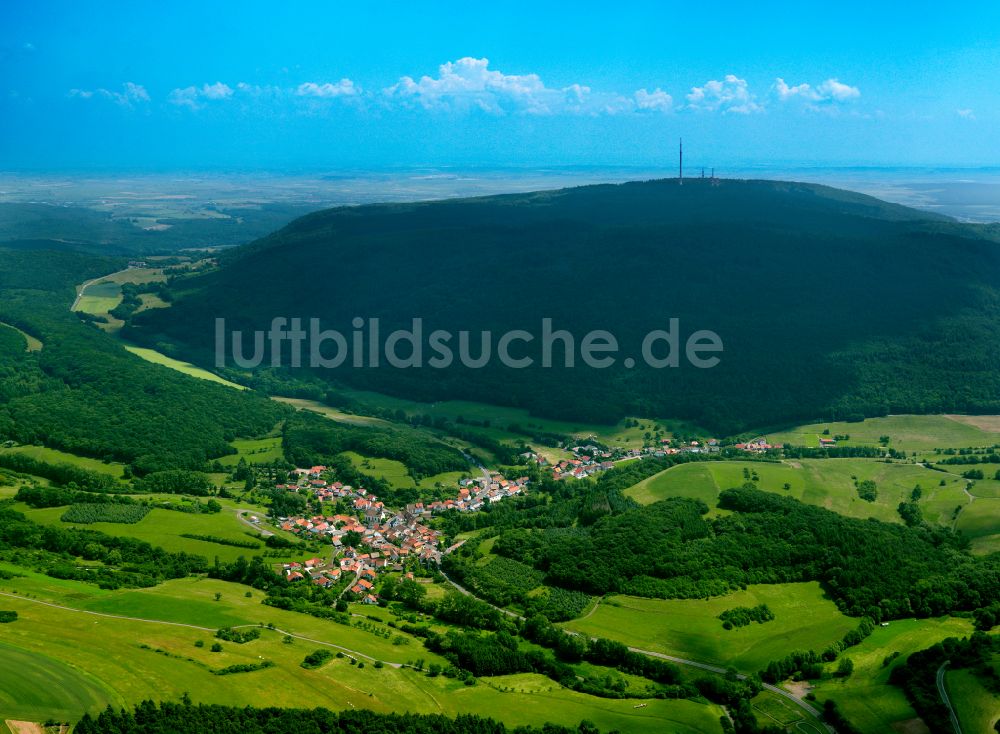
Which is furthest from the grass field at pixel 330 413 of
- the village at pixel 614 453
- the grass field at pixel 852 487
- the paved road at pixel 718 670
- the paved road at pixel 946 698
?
the paved road at pixel 946 698

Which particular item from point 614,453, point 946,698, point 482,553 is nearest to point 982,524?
point 946,698

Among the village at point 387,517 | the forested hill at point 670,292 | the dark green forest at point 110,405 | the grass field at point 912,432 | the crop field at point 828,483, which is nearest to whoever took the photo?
the village at point 387,517

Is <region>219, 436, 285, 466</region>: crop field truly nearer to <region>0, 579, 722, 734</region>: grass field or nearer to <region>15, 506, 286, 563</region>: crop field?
<region>15, 506, 286, 563</region>: crop field

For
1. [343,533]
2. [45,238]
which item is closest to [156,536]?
[343,533]

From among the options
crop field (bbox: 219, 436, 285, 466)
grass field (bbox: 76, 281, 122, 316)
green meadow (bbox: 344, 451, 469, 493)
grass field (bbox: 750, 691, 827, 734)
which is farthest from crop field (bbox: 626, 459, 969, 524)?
grass field (bbox: 76, 281, 122, 316)

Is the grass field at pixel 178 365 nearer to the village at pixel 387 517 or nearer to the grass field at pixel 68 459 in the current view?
the grass field at pixel 68 459

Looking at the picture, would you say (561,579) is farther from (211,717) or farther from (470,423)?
(470,423)
